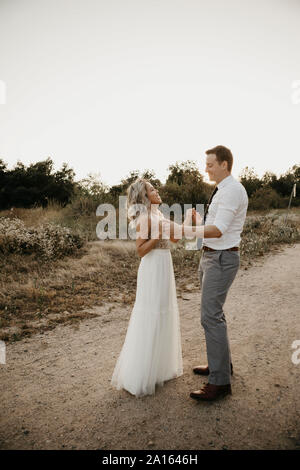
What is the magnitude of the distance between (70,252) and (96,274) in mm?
1895

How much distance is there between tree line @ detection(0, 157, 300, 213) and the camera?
15.6 meters

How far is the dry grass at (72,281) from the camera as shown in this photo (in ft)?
15.4

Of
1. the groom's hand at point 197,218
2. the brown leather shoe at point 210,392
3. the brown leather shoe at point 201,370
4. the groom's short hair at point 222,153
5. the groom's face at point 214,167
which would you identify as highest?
the groom's short hair at point 222,153

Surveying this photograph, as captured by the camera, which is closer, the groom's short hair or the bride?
the groom's short hair

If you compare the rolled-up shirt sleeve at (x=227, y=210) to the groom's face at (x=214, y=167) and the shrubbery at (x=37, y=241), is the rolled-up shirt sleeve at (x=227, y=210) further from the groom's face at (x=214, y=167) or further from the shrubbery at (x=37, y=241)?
the shrubbery at (x=37, y=241)

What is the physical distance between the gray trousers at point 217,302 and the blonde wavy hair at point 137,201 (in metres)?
0.76

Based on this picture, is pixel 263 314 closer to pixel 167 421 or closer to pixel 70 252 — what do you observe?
pixel 167 421

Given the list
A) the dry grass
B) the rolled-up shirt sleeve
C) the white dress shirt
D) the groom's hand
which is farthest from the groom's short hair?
the dry grass

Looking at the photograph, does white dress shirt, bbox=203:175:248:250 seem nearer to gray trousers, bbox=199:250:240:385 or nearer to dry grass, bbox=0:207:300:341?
gray trousers, bbox=199:250:240:385

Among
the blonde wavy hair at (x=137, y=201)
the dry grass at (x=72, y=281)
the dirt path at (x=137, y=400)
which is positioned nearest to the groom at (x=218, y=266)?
the dirt path at (x=137, y=400)

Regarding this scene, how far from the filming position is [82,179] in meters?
17.4

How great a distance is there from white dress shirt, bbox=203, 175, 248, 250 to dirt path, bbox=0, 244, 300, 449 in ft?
4.77

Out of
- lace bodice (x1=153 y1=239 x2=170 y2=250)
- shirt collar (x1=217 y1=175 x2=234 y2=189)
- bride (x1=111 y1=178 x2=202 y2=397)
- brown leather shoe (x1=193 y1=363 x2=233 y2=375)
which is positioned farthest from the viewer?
brown leather shoe (x1=193 y1=363 x2=233 y2=375)
